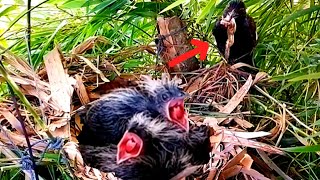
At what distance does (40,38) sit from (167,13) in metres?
0.19

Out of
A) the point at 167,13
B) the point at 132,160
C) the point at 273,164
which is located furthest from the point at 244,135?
the point at 167,13

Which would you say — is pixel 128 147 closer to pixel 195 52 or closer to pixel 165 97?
pixel 165 97

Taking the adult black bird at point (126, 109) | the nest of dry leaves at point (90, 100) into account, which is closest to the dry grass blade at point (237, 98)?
the nest of dry leaves at point (90, 100)

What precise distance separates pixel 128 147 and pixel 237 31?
0.84ft

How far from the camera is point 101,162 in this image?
40 cm

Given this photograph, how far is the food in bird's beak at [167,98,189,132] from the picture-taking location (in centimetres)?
39

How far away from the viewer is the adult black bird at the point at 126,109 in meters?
0.39

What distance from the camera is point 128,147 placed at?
36 cm

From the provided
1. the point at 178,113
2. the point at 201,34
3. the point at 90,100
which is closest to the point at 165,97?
the point at 178,113

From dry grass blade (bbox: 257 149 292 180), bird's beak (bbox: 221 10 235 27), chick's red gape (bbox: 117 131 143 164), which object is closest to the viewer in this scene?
chick's red gape (bbox: 117 131 143 164)

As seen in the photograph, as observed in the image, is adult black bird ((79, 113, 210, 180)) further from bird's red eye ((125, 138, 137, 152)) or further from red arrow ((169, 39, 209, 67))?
red arrow ((169, 39, 209, 67))

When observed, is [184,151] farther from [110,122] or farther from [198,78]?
[198,78]

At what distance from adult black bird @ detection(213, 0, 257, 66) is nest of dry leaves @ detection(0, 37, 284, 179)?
0.02 metres

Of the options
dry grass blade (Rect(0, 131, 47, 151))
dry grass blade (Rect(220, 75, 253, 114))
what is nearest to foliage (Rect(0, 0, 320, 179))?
dry grass blade (Rect(220, 75, 253, 114))
